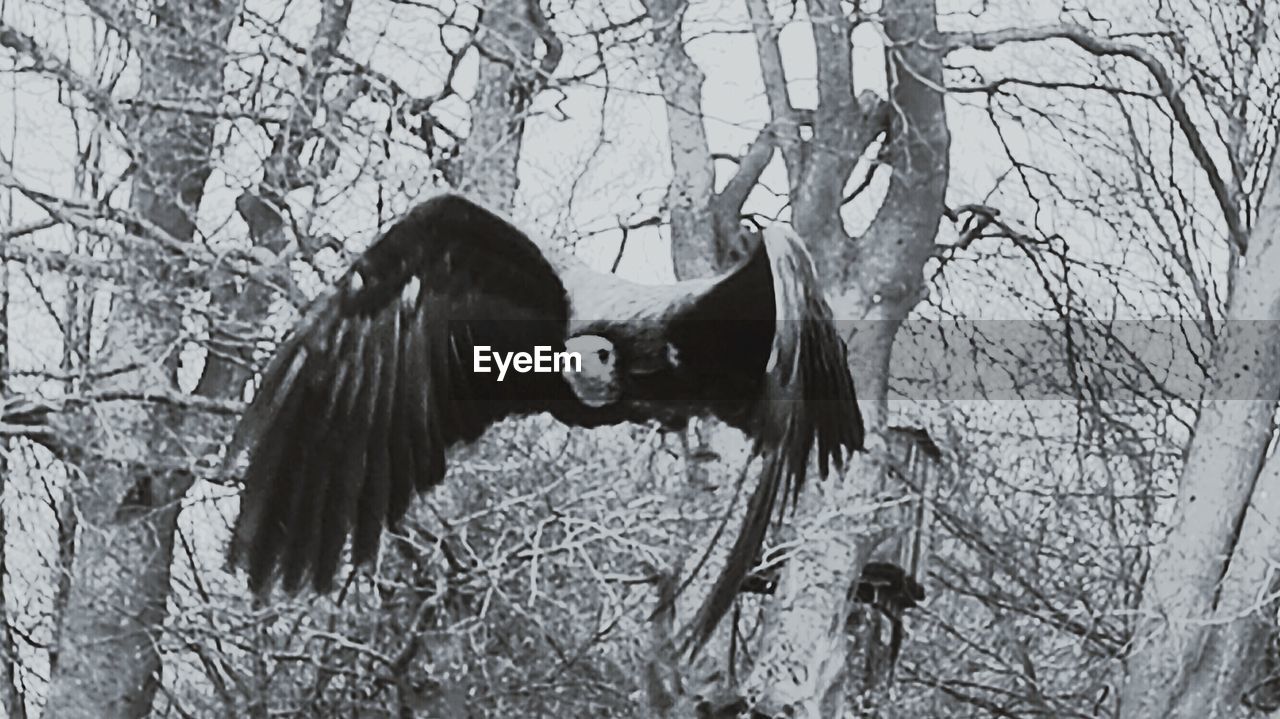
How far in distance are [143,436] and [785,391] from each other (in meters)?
5.27

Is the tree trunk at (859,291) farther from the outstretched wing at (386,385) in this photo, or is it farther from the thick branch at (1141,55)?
the outstretched wing at (386,385)

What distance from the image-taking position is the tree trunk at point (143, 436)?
9.44 m

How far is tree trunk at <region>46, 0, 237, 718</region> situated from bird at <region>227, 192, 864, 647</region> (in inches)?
101

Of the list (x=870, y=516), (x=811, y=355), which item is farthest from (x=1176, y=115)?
(x=811, y=355)

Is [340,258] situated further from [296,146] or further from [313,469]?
[313,469]

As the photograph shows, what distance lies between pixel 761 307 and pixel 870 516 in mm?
3439

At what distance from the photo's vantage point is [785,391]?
556 cm

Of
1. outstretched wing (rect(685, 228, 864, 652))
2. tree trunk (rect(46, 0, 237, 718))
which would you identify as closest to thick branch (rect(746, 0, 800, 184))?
tree trunk (rect(46, 0, 237, 718))

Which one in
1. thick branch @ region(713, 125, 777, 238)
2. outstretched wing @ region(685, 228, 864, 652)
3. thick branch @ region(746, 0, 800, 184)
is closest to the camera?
outstretched wing @ region(685, 228, 864, 652)

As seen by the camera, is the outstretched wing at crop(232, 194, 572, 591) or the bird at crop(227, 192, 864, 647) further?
the outstretched wing at crop(232, 194, 572, 591)

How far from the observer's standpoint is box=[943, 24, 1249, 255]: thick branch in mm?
8898

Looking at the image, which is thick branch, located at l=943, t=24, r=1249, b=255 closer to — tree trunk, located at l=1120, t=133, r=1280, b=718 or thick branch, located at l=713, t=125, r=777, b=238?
tree trunk, located at l=1120, t=133, r=1280, b=718

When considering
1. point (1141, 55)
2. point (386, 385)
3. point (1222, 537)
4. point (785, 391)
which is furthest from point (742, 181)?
point (785, 391)

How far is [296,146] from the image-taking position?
9.20 m
